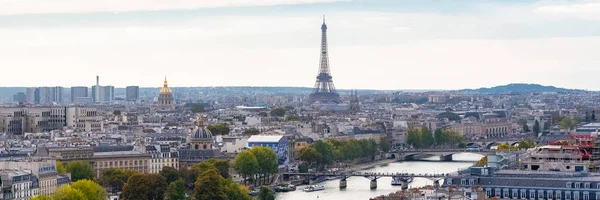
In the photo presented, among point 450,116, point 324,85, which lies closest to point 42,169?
point 450,116

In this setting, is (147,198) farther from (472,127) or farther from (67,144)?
(472,127)

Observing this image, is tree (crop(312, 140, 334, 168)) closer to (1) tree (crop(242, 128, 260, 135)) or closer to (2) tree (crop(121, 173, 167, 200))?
(1) tree (crop(242, 128, 260, 135))

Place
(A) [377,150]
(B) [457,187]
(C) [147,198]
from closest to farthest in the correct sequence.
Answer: (B) [457,187] → (C) [147,198] → (A) [377,150]

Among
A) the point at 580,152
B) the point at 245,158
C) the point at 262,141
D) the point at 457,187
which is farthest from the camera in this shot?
the point at 262,141

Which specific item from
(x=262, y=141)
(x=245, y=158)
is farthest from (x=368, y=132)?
(x=245, y=158)

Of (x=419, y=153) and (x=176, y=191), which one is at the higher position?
(x=176, y=191)

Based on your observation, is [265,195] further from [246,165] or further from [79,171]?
[246,165]
